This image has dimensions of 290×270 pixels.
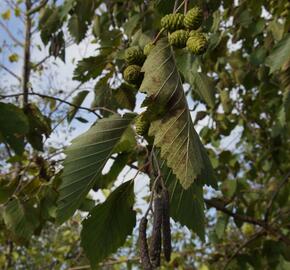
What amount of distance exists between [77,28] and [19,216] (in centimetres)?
102

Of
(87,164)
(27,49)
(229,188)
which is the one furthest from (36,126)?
(27,49)

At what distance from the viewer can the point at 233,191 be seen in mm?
3320

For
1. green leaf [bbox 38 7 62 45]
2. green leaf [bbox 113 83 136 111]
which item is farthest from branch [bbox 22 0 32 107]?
green leaf [bbox 113 83 136 111]

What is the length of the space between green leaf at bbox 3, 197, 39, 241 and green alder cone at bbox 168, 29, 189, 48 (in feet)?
4.34

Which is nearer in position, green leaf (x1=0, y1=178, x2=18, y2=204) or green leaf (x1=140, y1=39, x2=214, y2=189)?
green leaf (x1=140, y1=39, x2=214, y2=189)

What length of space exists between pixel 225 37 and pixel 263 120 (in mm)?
1457

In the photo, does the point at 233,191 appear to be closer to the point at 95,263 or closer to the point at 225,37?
the point at 225,37

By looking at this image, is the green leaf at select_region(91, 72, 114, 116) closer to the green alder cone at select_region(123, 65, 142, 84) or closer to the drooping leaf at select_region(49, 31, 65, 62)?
the drooping leaf at select_region(49, 31, 65, 62)

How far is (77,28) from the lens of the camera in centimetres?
279

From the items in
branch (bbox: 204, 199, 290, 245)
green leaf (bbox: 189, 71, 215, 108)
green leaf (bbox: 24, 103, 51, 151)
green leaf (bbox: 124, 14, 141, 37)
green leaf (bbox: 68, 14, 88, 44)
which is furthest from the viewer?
green leaf (bbox: 68, 14, 88, 44)

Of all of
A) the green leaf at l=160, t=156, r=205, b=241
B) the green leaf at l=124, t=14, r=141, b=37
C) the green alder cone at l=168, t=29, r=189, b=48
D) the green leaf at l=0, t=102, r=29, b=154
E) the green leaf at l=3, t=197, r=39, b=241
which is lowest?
the green leaf at l=160, t=156, r=205, b=241

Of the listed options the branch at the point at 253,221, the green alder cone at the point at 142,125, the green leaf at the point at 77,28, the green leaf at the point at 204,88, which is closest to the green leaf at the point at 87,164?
the green alder cone at the point at 142,125

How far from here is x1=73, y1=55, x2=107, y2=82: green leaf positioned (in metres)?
2.26

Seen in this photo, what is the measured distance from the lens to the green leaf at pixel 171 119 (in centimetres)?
100
